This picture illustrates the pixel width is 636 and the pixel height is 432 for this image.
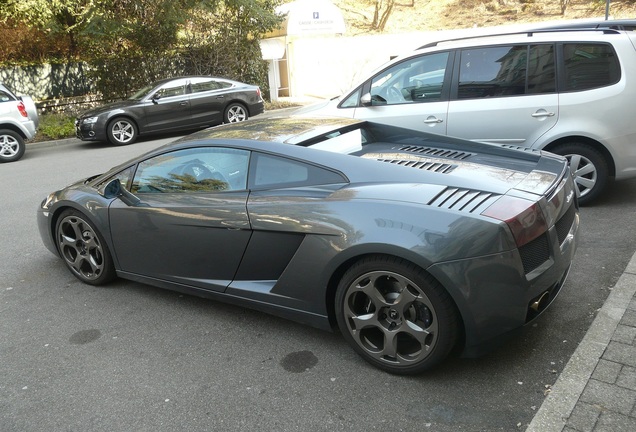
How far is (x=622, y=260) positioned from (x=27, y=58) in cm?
1880

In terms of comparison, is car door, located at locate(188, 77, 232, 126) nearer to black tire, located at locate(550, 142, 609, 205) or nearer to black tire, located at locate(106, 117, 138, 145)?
black tire, located at locate(106, 117, 138, 145)

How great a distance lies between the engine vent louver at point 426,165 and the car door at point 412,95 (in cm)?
256

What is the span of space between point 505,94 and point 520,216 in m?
3.24

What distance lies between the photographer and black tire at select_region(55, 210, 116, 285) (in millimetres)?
4410

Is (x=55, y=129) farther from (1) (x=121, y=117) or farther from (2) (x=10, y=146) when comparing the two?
(2) (x=10, y=146)

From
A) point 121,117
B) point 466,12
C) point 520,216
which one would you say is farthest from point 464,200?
point 466,12

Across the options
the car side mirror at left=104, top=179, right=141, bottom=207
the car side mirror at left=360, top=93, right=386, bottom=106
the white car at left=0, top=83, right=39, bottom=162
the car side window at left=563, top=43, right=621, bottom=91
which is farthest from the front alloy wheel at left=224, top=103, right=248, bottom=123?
the car side mirror at left=104, top=179, right=141, bottom=207

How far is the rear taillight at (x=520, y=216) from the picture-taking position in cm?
276

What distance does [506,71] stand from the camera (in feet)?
18.6

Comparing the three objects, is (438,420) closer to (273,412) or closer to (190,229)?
(273,412)

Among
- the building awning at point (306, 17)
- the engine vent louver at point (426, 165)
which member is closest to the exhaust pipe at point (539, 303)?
the engine vent louver at point (426, 165)

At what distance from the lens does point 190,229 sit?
3.74 metres

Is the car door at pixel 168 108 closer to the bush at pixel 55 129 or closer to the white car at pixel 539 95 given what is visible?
the bush at pixel 55 129

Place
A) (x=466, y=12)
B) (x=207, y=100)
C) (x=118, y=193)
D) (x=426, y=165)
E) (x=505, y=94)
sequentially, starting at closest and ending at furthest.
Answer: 1. (x=426, y=165)
2. (x=118, y=193)
3. (x=505, y=94)
4. (x=207, y=100)
5. (x=466, y=12)
